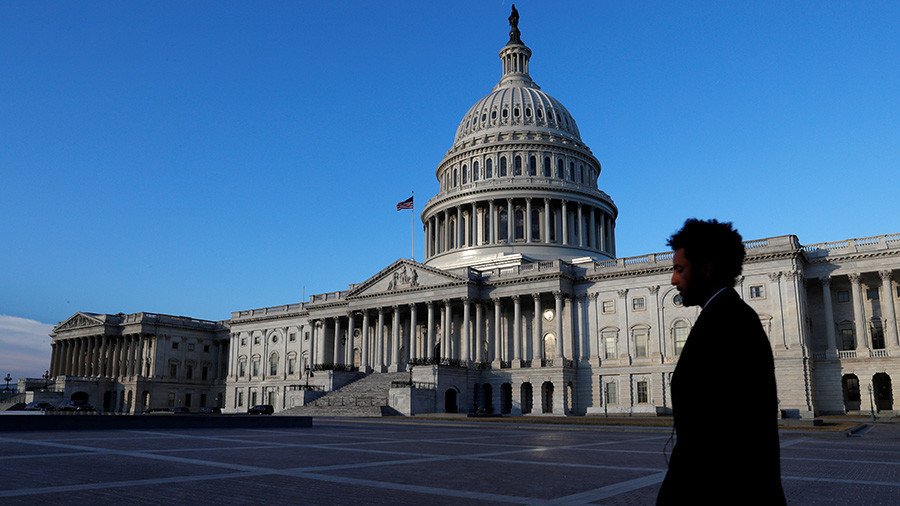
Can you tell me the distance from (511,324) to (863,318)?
35.1 m

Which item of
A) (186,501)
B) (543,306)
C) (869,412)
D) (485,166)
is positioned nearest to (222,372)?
(485,166)

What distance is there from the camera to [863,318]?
6638 centimetres

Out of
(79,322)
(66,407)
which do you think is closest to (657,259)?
(66,407)

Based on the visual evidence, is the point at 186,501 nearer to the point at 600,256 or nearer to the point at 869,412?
the point at 869,412

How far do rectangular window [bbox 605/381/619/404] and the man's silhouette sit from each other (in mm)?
71625

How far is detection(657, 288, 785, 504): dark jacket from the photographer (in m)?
4.17

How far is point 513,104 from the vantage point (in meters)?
111

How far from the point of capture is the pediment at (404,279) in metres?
81.7

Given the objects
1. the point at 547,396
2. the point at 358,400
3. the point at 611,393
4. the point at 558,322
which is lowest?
the point at 358,400

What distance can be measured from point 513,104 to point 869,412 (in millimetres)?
66252

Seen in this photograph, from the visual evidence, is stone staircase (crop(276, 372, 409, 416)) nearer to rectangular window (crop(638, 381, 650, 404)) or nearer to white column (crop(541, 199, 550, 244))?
rectangular window (crop(638, 381, 650, 404))

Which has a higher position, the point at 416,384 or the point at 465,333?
Answer: the point at 465,333

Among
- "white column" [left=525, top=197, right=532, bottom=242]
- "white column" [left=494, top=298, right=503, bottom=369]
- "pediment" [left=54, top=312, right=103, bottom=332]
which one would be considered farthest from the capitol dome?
"pediment" [left=54, top=312, right=103, bottom=332]

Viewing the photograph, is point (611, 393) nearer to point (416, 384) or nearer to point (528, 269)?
point (528, 269)
